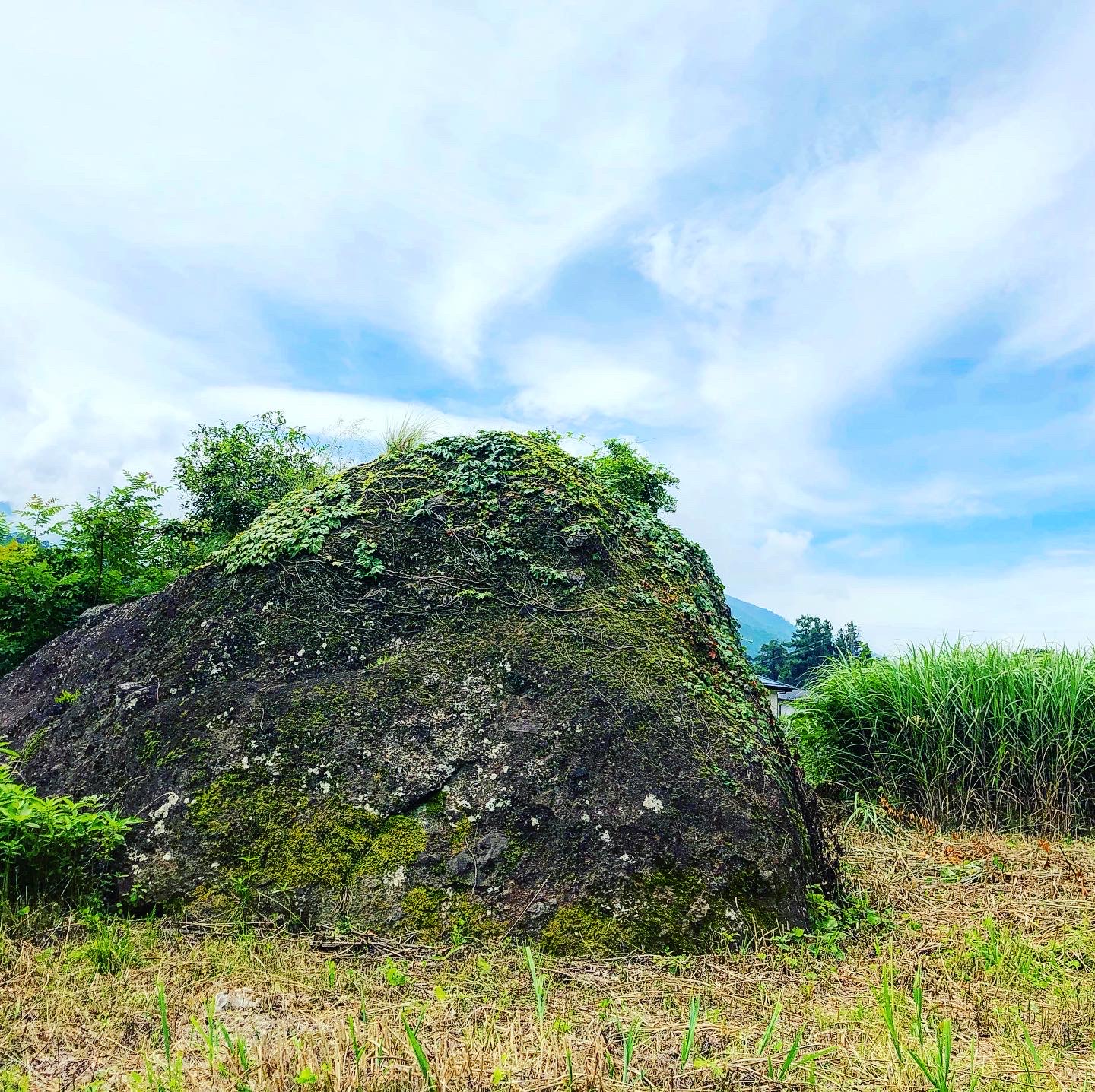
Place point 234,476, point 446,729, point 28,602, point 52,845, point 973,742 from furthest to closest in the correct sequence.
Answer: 1. point 234,476
2. point 28,602
3. point 973,742
4. point 446,729
5. point 52,845

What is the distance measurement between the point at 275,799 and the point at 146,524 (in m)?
6.56

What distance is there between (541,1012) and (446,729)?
1.86 metres

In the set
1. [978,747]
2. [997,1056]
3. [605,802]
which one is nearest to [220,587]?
[605,802]

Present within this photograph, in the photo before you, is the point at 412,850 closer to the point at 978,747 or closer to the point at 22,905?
the point at 22,905

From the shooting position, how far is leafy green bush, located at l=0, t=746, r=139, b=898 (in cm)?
394

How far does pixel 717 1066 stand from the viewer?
2584 millimetres

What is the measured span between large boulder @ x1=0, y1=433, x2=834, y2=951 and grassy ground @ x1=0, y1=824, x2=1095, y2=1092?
0.26m

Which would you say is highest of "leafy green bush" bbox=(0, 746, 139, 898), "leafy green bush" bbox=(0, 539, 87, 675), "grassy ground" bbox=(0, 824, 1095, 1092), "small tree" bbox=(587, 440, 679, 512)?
"small tree" bbox=(587, 440, 679, 512)

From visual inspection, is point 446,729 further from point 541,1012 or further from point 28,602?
point 28,602

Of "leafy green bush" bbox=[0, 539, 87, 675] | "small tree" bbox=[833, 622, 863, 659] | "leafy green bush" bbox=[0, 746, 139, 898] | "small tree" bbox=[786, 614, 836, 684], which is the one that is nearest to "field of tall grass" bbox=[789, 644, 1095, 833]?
"small tree" bbox=[833, 622, 863, 659]

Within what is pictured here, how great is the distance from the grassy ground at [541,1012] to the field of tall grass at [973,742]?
303 cm

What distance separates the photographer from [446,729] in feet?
14.3

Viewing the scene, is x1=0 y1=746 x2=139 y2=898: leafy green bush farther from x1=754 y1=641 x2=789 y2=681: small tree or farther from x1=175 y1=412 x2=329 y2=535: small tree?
x1=754 y1=641 x2=789 y2=681: small tree

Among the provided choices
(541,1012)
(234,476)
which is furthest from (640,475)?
(541,1012)
